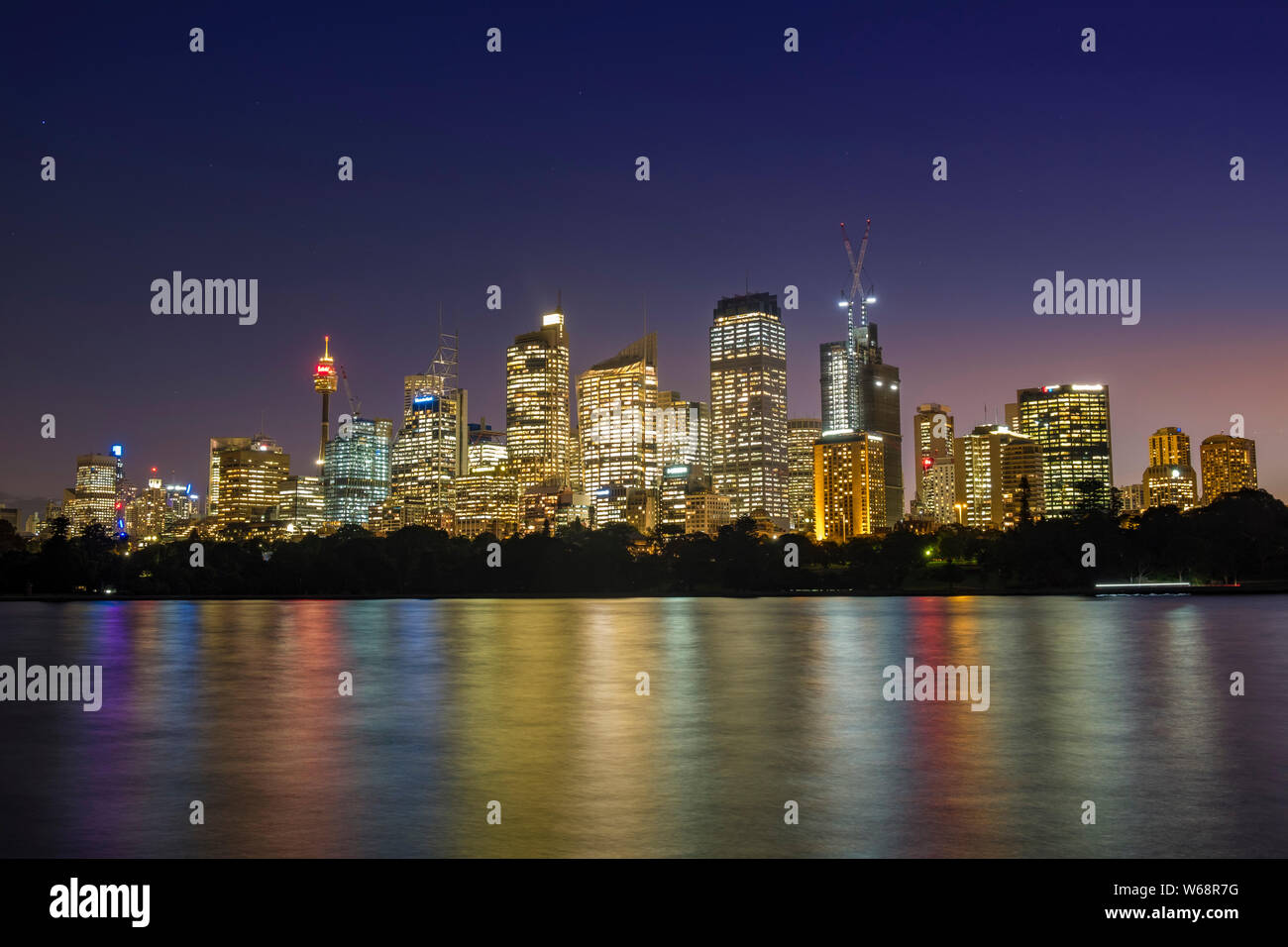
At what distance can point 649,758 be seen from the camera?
2742 centimetres

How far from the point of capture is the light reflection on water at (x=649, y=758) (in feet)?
63.1

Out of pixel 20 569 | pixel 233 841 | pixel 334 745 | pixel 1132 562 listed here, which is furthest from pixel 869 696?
pixel 20 569

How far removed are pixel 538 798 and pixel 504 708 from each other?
657 inches

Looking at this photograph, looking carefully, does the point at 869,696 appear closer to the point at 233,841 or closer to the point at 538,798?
the point at 538,798

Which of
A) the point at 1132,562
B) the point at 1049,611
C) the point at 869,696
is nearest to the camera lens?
the point at 869,696

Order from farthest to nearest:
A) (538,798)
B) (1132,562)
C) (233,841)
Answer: (1132,562)
(538,798)
(233,841)

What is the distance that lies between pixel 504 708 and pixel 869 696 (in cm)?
1496

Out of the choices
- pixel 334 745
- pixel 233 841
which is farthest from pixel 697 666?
pixel 233 841

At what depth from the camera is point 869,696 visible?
4212 centimetres

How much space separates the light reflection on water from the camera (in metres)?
19.2

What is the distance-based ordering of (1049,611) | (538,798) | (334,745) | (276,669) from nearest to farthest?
(538,798), (334,745), (276,669), (1049,611)
